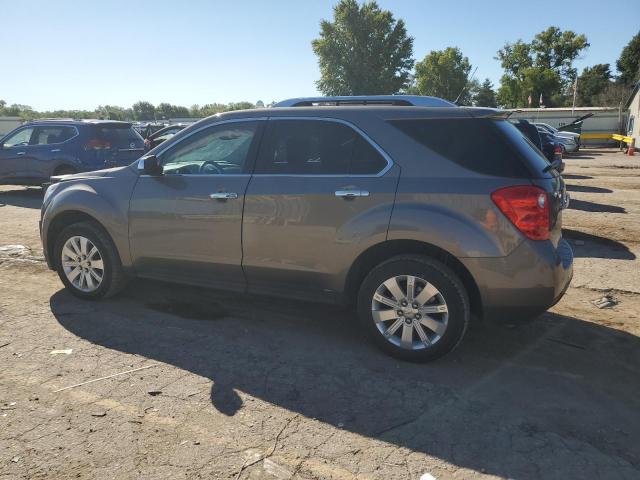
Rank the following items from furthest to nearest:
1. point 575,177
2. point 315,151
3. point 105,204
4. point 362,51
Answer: point 362,51 < point 575,177 < point 105,204 < point 315,151

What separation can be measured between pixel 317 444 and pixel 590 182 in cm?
1480

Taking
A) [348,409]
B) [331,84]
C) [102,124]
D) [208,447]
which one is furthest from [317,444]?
[331,84]

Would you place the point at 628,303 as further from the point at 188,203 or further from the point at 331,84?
the point at 331,84

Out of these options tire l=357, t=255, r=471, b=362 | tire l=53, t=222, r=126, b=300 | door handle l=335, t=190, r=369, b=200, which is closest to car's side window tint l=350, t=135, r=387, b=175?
door handle l=335, t=190, r=369, b=200

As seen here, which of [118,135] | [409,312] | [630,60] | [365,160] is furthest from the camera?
[630,60]

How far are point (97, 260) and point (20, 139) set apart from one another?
938 cm

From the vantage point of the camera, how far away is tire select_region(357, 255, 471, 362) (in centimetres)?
355

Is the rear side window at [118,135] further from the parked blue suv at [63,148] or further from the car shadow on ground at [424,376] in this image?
the car shadow on ground at [424,376]

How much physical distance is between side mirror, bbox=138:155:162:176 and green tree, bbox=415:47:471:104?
224 feet

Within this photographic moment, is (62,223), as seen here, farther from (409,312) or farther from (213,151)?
(409,312)

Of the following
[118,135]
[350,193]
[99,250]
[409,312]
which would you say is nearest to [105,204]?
[99,250]

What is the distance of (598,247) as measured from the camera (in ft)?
23.9

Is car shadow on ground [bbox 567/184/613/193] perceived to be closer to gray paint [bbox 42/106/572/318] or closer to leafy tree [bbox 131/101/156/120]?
gray paint [bbox 42/106/572/318]

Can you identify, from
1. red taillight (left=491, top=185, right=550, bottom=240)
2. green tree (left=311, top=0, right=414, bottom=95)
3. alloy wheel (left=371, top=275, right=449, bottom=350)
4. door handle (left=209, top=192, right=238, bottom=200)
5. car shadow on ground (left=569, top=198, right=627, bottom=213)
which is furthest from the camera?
green tree (left=311, top=0, right=414, bottom=95)
